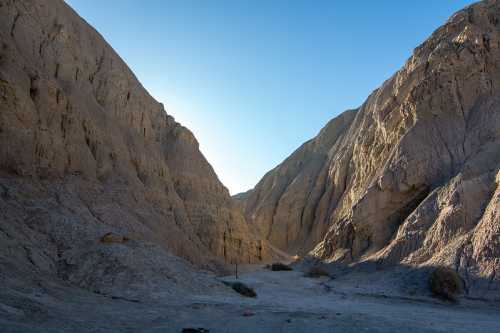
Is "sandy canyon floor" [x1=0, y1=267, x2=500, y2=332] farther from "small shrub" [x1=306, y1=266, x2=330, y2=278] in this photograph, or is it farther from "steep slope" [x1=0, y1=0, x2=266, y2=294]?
"small shrub" [x1=306, y1=266, x2=330, y2=278]

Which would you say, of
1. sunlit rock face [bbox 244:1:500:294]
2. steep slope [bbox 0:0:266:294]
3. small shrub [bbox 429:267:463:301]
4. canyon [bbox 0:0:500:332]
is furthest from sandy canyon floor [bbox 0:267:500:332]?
sunlit rock face [bbox 244:1:500:294]

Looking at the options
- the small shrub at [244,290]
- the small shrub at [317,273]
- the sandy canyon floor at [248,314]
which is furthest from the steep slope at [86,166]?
the small shrub at [317,273]

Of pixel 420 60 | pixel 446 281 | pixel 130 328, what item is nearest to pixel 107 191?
pixel 130 328

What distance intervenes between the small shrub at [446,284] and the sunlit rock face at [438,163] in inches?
34.1

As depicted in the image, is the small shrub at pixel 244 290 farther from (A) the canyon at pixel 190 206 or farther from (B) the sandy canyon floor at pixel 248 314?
(A) the canyon at pixel 190 206

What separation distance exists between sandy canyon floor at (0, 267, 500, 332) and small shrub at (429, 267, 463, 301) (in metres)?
0.48

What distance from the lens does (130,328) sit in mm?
9164

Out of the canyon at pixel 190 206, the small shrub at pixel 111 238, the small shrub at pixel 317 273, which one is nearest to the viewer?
the canyon at pixel 190 206

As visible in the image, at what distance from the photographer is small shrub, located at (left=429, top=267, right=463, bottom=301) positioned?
52.0 ft

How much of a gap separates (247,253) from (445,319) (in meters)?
25.5

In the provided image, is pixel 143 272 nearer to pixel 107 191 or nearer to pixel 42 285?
pixel 42 285

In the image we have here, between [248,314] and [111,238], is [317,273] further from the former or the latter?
[248,314]

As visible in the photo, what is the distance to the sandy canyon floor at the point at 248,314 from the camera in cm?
925

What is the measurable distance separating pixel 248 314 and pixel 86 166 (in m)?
15.5
